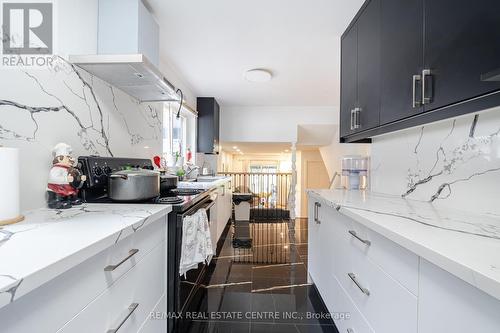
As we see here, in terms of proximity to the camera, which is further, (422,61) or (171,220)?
(171,220)

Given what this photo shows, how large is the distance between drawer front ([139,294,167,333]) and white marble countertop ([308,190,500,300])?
1047mm

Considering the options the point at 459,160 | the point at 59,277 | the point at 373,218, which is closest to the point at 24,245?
the point at 59,277

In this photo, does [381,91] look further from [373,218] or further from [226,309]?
[226,309]

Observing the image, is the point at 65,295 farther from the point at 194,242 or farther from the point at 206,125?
the point at 206,125

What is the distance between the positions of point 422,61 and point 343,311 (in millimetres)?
1342

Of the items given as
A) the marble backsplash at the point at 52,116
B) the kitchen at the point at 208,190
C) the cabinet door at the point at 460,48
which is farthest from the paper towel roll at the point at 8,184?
the cabinet door at the point at 460,48

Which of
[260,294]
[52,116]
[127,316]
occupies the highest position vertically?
[52,116]

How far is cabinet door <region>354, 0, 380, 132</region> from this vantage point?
5.03 feet

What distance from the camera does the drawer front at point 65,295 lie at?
0.48 meters

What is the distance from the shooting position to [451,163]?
1.26 metres

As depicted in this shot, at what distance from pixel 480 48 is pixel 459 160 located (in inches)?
A: 23.7

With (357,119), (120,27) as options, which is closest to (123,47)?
(120,27)

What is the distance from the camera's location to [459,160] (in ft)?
3.96

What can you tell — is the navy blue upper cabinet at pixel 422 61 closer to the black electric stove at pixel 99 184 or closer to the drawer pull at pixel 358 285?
the drawer pull at pixel 358 285
